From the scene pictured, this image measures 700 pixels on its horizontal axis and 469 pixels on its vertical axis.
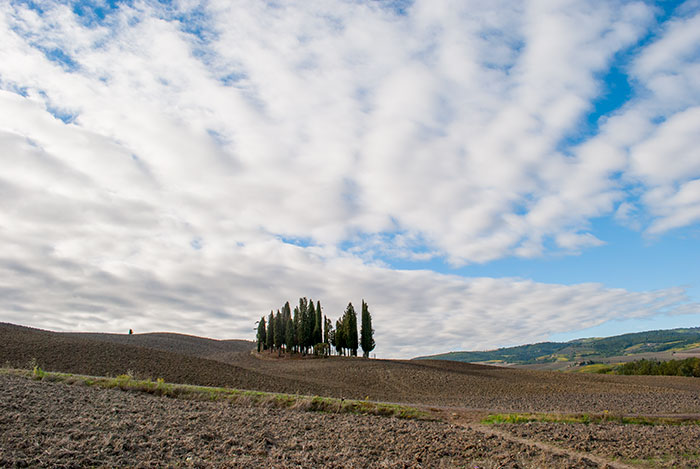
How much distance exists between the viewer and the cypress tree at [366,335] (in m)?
72.9

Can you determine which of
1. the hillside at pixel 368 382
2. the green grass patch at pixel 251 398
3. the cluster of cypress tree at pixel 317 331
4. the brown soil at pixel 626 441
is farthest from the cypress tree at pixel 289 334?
the brown soil at pixel 626 441

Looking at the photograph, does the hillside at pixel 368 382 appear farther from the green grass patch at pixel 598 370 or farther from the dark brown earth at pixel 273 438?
the green grass patch at pixel 598 370

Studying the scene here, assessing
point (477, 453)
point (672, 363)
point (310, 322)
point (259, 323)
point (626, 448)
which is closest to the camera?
point (477, 453)

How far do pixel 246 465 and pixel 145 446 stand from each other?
7.57 feet

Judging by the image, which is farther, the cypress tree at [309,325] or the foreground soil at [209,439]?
the cypress tree at [309,325]

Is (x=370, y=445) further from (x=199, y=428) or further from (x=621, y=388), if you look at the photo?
(x=621, y=388)

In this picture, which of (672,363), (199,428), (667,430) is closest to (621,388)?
(667,430)

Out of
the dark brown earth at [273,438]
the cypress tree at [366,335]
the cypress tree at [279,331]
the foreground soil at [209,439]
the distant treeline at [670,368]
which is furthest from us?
the cypress tree at [279,331]

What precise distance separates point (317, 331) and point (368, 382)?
35770mm

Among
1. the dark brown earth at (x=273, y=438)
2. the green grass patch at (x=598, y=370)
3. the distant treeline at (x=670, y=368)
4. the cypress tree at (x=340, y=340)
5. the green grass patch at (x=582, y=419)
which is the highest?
the cypress tree at (x=340, y=340)

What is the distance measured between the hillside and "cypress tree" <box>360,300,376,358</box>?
76.1 ft

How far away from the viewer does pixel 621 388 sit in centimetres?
4178

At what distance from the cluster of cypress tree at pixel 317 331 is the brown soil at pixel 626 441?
5715 cm

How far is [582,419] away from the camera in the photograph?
19.0 meters
